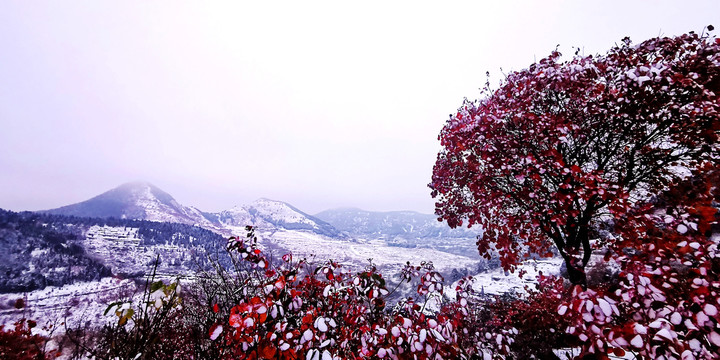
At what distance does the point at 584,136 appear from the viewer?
274 inches

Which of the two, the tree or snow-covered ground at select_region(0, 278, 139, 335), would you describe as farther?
snow-covered ground at select_region(0, 278, 139, 335)

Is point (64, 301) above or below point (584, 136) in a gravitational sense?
below

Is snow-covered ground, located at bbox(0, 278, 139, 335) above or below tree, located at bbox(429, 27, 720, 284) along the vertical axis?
below

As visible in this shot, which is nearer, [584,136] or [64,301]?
[584,136]

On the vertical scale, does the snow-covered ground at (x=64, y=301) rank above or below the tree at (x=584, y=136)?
below

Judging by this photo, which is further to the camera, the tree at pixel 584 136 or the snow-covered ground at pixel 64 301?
the snow-covered ground at pixel 64 301

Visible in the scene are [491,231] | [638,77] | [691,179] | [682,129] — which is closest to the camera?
[638,77]

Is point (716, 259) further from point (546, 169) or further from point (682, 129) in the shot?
point (682, 129)

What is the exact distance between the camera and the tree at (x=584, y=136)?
5.46 metres

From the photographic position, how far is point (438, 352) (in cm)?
419

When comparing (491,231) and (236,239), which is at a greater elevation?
(491,231)

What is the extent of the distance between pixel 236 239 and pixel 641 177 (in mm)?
9890

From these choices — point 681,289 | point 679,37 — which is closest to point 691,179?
point 679,37

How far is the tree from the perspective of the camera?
17.9 ft
